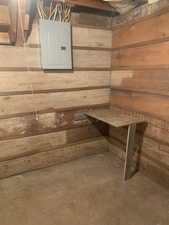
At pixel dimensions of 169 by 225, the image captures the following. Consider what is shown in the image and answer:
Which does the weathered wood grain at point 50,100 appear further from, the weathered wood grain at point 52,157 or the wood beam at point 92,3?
the wood beam at point 92,3

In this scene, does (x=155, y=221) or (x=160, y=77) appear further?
(x=160, y=77)

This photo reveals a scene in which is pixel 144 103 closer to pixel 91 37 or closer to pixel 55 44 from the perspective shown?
pixel 91 37

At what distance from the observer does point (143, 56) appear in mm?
2127

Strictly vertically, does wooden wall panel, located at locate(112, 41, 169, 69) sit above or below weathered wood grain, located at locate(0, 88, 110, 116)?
above

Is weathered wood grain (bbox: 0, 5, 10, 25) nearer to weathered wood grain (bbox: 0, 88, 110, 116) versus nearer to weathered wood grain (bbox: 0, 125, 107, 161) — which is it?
weathered wood grain (bbox: 0, 88, 110, 116)

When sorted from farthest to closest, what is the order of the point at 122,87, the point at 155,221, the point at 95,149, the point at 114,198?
the point at 95,149 → the point at 122,87 → the point at 114,198 → the point at 155,221

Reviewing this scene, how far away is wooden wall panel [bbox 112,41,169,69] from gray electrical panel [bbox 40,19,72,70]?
2.43 ft

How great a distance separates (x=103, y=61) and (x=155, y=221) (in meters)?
2.13

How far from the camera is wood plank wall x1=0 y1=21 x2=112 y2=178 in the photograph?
2.13 m

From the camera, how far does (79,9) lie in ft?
7.49

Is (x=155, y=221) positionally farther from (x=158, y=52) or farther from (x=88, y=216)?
(x=158, y=52)

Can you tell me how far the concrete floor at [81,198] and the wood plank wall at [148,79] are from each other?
1.27ft

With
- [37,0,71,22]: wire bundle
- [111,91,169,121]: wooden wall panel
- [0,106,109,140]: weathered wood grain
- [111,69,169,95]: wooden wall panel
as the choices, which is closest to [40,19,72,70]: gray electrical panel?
[37,0,71,22]: wire bundle

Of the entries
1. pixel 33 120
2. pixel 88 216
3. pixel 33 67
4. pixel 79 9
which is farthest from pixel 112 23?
pixel 88 216
